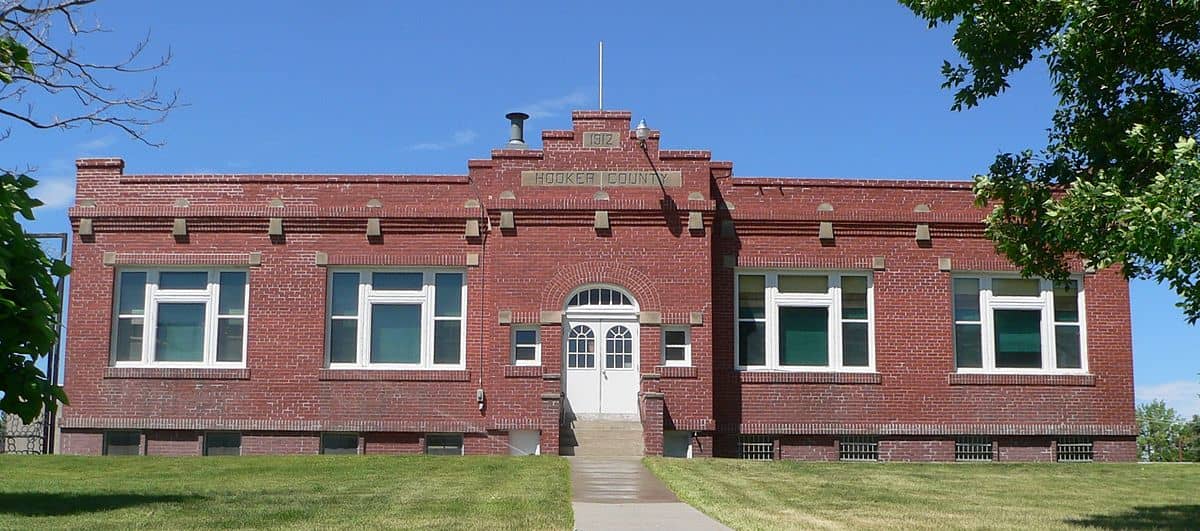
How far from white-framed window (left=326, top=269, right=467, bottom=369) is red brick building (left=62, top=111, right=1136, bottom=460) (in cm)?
4

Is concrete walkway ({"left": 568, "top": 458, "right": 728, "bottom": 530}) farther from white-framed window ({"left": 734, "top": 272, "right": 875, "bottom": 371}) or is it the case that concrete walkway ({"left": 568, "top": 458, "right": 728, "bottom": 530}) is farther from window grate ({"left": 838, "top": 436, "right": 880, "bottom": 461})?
window grate ({"left": 838, "top": 436, "right": 880, "bottom": 461})

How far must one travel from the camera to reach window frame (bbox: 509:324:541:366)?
22.0m

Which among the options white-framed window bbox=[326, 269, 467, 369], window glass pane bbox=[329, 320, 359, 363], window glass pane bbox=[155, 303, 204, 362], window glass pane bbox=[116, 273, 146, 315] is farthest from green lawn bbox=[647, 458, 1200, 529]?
window glass pane bbox=[116, 273, 146, 315]

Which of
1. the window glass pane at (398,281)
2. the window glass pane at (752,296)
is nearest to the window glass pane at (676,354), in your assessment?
the window glass pane at (752,296)

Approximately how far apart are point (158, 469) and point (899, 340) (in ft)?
41.4

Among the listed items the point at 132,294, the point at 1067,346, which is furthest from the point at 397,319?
the point at 1067,346

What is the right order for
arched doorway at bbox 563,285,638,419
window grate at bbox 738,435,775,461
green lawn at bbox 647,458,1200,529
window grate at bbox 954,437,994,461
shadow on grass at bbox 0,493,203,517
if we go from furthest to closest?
window grate at bbox 954,437,994,461 < window grate at bbox 738,435,775,461 < arched doorway at bbox 563,285,638,419 < green lawn at bbox 647,458,1200,529 < shadow on grass at bbox 0,493,203,517

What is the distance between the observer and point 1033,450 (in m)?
22.7

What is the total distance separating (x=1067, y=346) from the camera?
908 inches

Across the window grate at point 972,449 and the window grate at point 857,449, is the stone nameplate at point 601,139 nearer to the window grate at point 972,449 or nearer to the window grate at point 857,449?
the window grate at point 857,449

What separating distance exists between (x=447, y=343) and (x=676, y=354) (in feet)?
13.5

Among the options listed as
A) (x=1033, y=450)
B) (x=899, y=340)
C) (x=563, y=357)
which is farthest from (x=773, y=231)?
(x=1033, y=450)

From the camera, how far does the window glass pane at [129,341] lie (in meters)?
22.9

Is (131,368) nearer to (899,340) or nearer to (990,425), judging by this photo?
(899,340)
